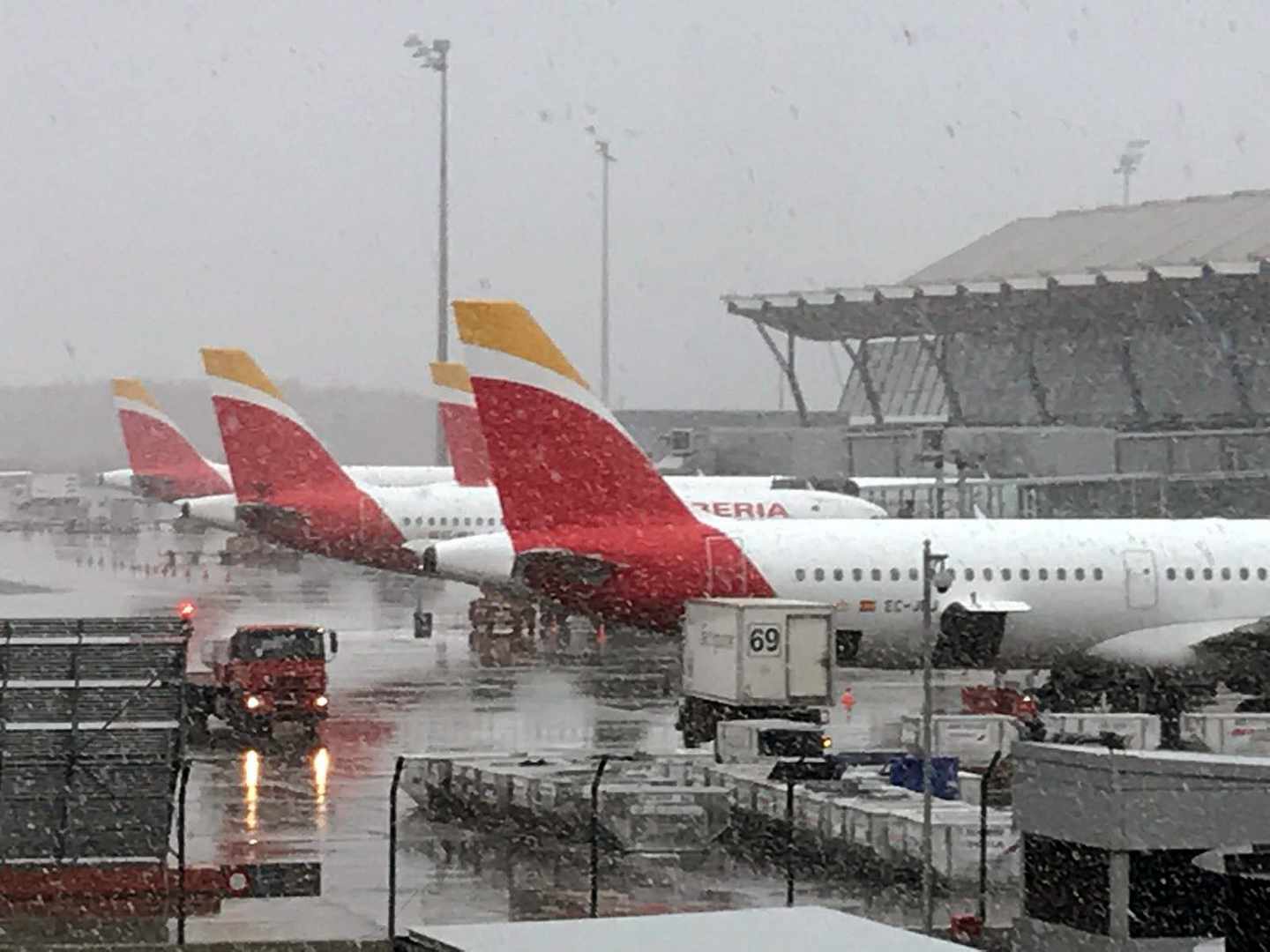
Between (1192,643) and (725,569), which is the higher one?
(725,569)

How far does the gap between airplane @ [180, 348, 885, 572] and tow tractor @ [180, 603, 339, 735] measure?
901 inches

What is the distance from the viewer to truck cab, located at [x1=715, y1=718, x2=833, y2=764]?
102 ft

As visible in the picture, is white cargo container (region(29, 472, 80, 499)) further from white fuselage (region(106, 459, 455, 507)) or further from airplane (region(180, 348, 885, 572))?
airplane (region(180, 348, 885, 572))

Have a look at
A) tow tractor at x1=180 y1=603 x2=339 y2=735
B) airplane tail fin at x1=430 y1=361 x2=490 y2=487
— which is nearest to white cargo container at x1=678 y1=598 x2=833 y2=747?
tow tractor at x1=180 y1=603 x2=339 y2=735

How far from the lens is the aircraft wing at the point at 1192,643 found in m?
40.5

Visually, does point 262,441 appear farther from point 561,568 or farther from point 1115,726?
point 1115,726

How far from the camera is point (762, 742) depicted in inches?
1228

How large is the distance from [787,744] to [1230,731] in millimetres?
7474

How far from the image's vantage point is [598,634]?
58.7m

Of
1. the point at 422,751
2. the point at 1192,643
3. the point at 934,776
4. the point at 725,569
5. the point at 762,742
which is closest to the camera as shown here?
the point at 934,776

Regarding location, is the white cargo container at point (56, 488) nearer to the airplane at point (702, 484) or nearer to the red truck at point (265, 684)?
the airplane at point (702, 484)

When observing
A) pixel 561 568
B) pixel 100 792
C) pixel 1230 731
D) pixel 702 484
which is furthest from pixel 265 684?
pixel 702 484

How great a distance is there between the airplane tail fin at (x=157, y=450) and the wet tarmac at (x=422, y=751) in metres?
20.7

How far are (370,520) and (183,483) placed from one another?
32805mm
